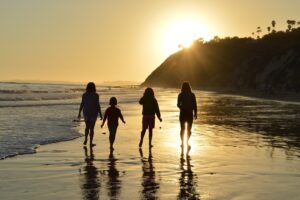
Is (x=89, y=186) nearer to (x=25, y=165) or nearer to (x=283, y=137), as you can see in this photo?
(x=25, y=165)

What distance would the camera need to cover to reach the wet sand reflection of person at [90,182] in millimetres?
8234

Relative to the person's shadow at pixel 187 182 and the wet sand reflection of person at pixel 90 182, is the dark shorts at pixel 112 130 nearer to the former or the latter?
the wet sand reflection of person at pixel 90 182

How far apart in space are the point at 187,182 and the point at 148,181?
0.79 metres

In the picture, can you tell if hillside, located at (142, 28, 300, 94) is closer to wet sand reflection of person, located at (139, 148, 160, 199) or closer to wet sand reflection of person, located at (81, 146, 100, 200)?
wet sand reflection of person, located at (139, 148, 160, 199)

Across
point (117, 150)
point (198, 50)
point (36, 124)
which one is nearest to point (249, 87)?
point (36, 124)

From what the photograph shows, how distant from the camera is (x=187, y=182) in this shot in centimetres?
923


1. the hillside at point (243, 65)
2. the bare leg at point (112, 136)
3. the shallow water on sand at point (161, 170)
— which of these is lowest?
the shallow water on sand at point (161, 170)

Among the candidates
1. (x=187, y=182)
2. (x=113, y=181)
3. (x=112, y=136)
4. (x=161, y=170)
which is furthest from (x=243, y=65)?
(x=113, y=181)

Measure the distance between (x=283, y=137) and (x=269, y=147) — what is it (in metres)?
3.02

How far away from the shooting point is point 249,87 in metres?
96.2

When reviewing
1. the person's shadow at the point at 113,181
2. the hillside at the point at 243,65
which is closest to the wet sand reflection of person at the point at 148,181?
the person's shadow at the point at 113,181

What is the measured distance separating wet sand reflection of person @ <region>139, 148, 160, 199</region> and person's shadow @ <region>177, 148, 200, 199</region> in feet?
1.62

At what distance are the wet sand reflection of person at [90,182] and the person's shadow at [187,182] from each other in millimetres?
1550

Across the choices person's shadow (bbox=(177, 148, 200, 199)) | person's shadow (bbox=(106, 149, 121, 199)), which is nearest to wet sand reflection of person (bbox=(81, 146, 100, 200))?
person's shadow (bbox=(106, 149, 121, 199))
